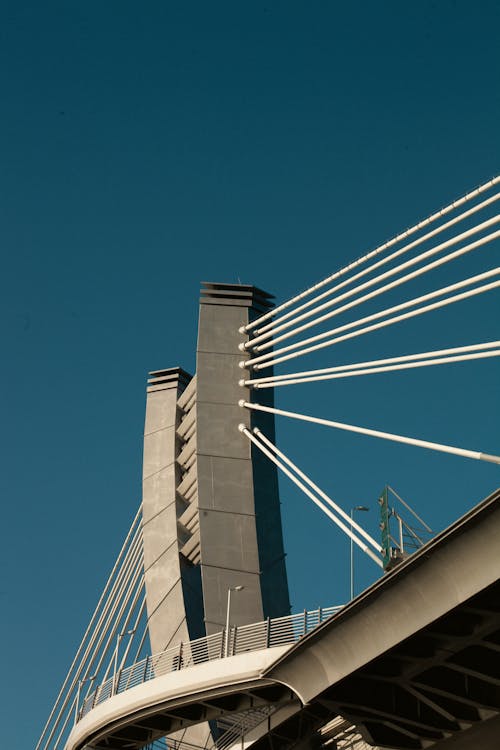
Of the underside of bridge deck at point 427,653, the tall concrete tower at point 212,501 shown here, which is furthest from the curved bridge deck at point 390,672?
the tall concrete tower at point 212,501

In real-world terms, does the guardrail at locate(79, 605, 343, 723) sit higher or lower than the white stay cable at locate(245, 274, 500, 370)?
lower

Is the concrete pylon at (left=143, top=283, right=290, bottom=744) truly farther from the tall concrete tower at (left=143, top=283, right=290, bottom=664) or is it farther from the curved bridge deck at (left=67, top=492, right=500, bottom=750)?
the curved bridge deck at (left=67, top=492, right=500, bottom=750)

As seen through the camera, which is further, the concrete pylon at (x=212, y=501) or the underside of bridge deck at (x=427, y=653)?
the concrete pylon at (x=212, y=501)

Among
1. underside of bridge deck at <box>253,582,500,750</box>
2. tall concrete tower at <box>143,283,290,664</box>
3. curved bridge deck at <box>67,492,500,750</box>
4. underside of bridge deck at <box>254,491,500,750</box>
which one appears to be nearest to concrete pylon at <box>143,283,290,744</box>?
tall concrete tower at <box>143,283,290,664</box>

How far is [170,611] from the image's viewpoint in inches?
1486

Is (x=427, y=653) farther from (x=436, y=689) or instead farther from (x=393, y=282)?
(x=393, y=282)

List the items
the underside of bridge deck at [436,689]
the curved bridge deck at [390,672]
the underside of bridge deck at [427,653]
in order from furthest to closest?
the underside of bridge deck at [436,689], the curved bridge deck at [390,672], the underside of bridge deck at [427,653]

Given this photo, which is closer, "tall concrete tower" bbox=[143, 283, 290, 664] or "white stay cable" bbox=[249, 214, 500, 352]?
A: "white stay cable" bbox=[249, 214, 500, 352]

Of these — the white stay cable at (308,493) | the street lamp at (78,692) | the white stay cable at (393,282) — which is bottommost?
the street lamp at (78,692)

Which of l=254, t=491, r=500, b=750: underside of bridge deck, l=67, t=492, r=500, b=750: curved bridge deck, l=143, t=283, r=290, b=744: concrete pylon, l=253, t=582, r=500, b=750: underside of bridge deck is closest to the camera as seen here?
l=254, t=491, r=500, b=750: underside of bridge deck

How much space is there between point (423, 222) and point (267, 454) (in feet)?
29.7

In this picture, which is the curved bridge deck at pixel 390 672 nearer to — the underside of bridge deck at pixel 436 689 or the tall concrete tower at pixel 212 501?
the underside of bridge deck at pixel 436 689

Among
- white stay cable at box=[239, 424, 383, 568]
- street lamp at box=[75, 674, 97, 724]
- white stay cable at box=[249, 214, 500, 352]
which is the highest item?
white stay cable at box=[249, 214, 500, 352]

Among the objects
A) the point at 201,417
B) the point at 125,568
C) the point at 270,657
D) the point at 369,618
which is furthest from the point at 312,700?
the point at 125,568
